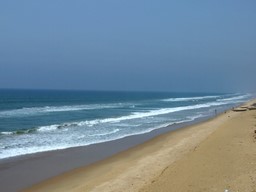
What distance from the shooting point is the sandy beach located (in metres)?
12.0

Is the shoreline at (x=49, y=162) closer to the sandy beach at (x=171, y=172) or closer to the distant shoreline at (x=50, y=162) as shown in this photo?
the distant shoreline at (x=50, y=162)

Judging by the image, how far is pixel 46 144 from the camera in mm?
23062

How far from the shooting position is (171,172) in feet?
45.4

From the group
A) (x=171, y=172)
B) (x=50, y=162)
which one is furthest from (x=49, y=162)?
(x=171, y=172)

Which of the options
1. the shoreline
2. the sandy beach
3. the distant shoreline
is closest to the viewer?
the sandy beach

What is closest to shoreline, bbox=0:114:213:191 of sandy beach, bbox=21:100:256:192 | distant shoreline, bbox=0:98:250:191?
distant shoreline, bbox=0:98:250:191

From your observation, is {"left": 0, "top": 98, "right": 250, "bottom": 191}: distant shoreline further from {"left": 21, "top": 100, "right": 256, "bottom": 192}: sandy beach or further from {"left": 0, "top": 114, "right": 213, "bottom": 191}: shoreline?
{"left": 21, "top": 100, "right": 256, "bottom": 192}: sandy beach

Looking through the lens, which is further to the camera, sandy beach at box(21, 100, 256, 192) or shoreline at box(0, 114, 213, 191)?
shoreline at box(0, 114, 213, 191)

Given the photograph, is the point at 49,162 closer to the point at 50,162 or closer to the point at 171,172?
the point at 50,162

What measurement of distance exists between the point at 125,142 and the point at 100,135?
331 centimetres

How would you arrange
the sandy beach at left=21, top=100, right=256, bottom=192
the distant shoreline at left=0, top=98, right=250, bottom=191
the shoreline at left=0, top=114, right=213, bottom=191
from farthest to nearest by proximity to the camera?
the distant shoreline at left=0, top=98, right=250, bottom=191
the shoreline at left=0, top=114, right=213, bottom=191
the sandy beach at left=21, top=100, right=256, bottom=192

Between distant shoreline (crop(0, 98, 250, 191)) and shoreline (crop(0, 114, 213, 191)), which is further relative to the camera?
distant shoreline (crop(0, 98, 250, 191))

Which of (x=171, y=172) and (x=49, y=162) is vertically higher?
(x=171, y=172)

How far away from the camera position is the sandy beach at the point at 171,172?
473 inches
